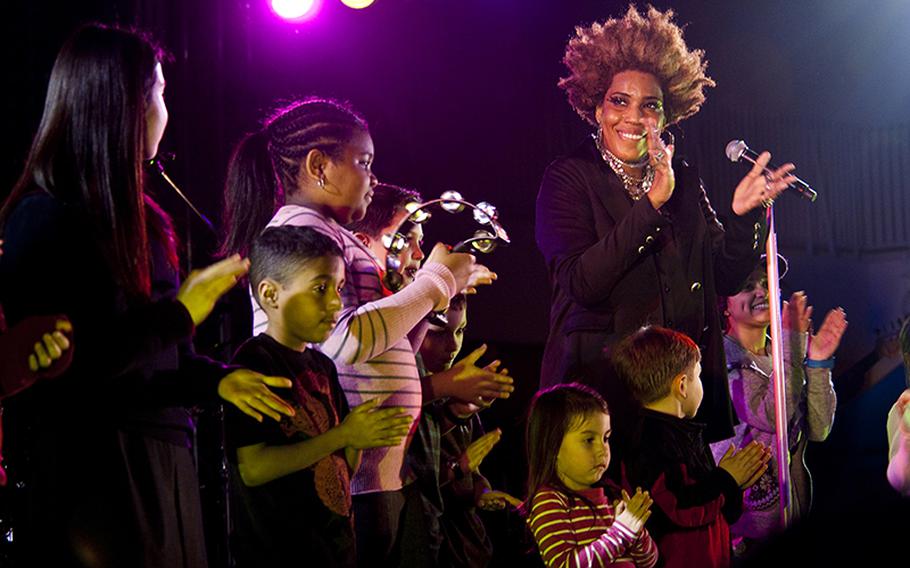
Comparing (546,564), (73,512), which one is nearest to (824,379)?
(546,564)

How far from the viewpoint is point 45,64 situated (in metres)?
3.82

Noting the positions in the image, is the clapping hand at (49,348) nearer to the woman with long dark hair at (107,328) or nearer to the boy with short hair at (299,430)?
the woman with long dark hair at (107,328)

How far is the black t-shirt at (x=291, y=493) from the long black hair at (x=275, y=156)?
1.61ft

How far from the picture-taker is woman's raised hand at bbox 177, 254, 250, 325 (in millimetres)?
2197

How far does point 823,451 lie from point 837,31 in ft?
7.27

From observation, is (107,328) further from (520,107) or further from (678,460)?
(520,107)

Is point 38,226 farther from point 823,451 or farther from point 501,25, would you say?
point 823,451

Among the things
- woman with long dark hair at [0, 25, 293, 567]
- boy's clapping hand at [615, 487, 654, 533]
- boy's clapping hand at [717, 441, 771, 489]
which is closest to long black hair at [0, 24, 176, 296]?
woman with long dark hair at [0, 25, 293, 567]

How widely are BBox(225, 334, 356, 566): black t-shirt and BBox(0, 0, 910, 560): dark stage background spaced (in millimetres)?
1587

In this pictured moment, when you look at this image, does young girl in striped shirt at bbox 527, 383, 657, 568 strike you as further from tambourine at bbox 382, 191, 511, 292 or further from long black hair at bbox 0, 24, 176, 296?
long black hair at bbox 0, 24, 176, 296

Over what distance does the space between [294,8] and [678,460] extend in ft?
7.97

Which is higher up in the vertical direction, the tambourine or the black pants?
the tambourine

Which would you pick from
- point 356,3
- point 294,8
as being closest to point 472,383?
point 294,8

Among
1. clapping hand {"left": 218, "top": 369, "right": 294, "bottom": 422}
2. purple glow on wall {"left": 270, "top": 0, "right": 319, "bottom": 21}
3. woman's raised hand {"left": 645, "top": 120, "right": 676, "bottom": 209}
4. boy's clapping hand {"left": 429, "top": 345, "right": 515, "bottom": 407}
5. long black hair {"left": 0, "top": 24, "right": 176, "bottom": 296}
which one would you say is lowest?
boy's clapping hand {"left": 429, "top": 345, "right": 515, "bottom": 407}
